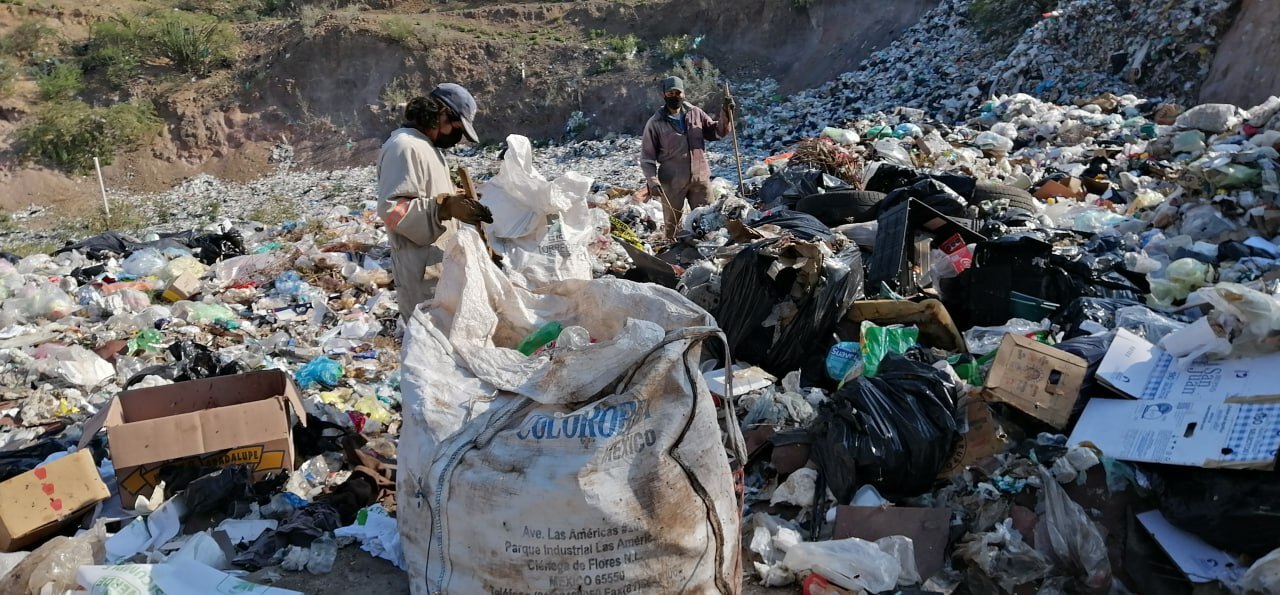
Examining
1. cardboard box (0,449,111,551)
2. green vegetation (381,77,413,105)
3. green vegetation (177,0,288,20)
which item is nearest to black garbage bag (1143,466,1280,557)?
cardboard box (0,449,111,551)

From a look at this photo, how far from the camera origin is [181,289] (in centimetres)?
581

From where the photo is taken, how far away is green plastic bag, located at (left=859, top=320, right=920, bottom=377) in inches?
130

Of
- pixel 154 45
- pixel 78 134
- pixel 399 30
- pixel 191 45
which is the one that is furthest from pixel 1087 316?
pixel 154 45

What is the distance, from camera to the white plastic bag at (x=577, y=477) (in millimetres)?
1806

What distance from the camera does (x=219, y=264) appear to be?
6395 mm

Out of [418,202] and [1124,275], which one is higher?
[418,202]

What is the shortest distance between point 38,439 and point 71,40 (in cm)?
1759

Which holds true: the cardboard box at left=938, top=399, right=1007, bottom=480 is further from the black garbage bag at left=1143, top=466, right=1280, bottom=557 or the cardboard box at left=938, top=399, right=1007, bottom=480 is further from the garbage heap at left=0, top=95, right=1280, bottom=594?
the black garbage bag at left=1143, top=466, right=1280, bottom=557

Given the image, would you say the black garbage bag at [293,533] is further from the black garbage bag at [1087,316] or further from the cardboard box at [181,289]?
the cardboard box at [181,289]

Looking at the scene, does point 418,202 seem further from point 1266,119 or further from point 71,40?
point 71,40

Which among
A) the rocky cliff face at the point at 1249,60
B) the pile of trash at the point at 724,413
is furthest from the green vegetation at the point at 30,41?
the rocky cliff face at the point at 1249,60

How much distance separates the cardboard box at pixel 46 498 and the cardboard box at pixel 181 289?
10.7 feet

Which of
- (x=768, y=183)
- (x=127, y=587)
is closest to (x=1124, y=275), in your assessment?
(x=768, y=183)

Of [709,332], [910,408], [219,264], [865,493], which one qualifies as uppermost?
[709,332]
